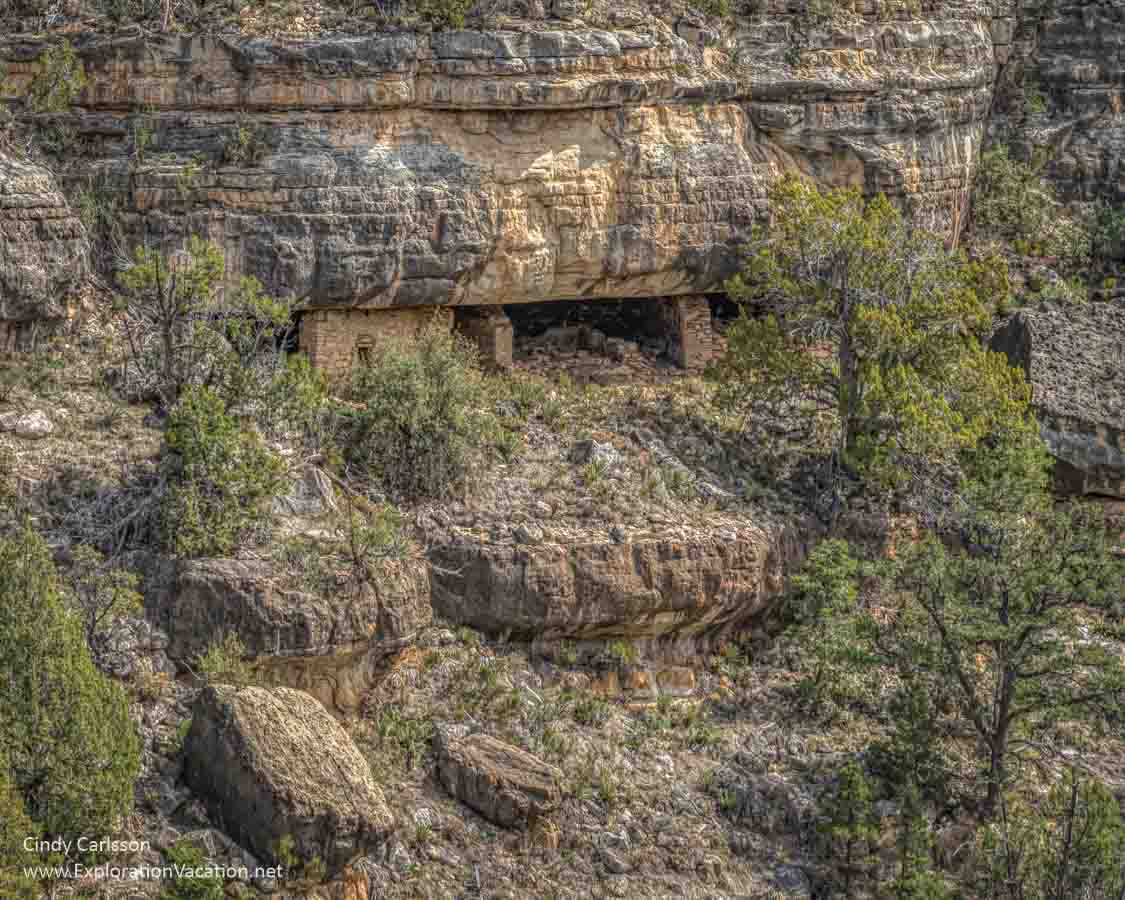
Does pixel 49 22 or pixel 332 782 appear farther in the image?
pixel 49 22

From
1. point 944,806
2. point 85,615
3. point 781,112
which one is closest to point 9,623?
point 85,615

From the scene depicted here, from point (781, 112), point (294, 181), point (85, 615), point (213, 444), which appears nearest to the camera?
point (85, 615)

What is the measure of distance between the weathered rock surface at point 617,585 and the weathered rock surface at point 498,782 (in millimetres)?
1786

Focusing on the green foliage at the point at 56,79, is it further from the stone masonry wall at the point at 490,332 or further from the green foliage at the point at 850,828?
the green foliage at the point at 850,828

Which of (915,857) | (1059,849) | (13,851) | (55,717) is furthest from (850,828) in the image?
(13,851)

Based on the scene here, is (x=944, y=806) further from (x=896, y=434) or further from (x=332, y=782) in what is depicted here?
(x=332, y=782)

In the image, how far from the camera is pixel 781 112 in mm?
22922

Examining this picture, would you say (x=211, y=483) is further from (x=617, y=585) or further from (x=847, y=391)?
(x=847, y=391)

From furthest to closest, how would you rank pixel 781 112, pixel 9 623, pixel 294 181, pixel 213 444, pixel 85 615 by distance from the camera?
pixel 781 112
pixel 294 181
pixel 213 444
pixel 85 615
pixel 9 623

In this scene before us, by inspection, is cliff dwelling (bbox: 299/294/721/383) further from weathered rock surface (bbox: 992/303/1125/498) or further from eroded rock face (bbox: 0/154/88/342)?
weathered rock surface (bbox: 992/303/1125/498)

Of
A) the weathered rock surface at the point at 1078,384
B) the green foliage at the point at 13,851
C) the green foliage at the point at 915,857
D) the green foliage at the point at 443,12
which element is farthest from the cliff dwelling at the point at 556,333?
the green foliage at the point at 13,851

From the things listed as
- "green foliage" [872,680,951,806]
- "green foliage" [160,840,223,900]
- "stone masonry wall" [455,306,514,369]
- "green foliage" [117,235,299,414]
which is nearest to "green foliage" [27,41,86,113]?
"green foliage" [117,235,299,414]

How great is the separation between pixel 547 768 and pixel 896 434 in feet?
18.7

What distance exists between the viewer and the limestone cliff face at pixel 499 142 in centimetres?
2077
